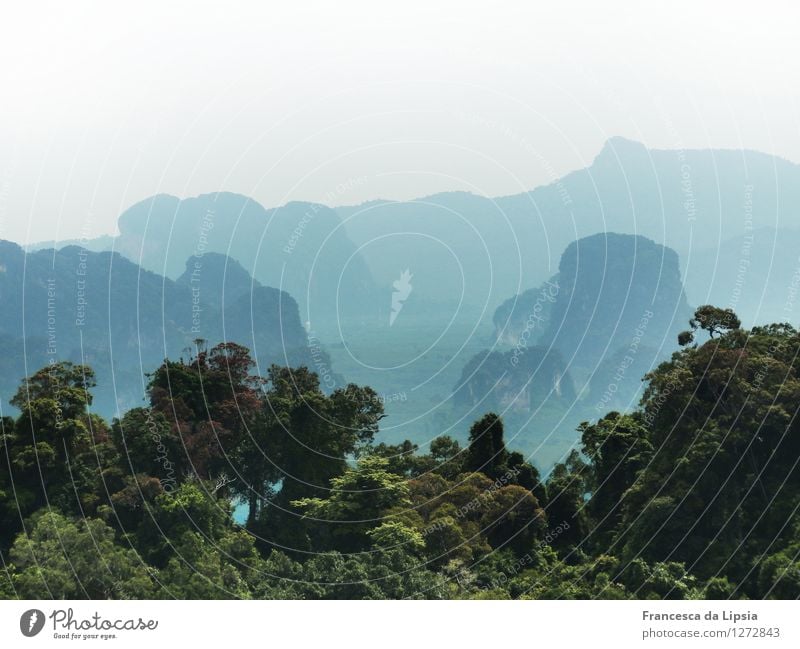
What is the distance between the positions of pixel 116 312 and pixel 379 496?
93756 mm

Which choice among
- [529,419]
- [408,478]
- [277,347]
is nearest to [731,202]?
[529,419]

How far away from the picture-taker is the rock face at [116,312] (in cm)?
11156

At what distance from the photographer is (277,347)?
364 ft

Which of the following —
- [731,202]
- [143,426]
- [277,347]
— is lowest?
[143,426]

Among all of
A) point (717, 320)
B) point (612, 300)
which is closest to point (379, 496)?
point (717, 320)

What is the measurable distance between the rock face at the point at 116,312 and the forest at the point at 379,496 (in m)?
77.0

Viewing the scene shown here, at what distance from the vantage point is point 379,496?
31047mm

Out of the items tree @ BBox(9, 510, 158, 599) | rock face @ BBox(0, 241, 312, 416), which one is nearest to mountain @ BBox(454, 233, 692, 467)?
rock face @ BBox(0, 241, 312, 416)

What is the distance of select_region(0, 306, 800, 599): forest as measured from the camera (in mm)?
27469

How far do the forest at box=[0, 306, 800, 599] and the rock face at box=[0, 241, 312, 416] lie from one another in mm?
77003

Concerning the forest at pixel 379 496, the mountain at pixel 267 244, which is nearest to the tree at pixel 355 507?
the forest at pixel 379 496

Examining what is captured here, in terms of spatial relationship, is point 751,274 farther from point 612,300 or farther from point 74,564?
point 74,564
